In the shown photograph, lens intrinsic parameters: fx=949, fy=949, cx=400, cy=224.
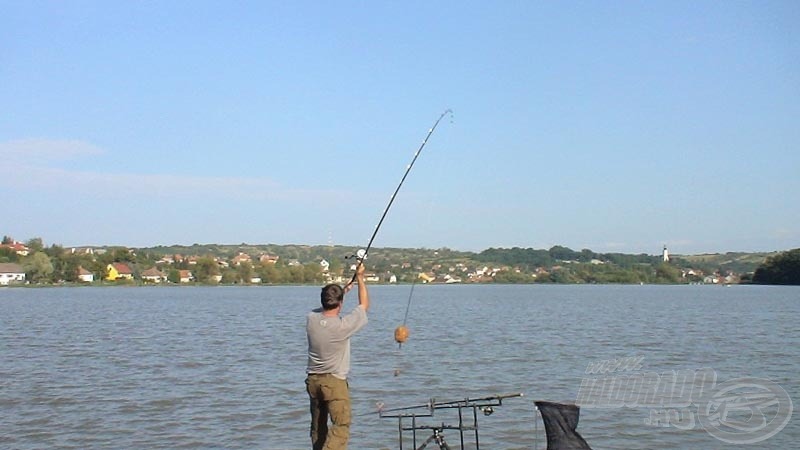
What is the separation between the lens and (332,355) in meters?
8.15

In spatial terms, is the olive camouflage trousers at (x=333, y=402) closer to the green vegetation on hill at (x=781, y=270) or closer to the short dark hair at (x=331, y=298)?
the short dark hair at (x=331, y=298)

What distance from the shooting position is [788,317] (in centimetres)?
4947

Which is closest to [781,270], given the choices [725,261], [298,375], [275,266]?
[725,261]

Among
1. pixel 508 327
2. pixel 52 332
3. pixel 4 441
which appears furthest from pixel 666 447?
pixel 52 332

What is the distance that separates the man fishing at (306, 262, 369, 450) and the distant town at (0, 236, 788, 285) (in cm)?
9057

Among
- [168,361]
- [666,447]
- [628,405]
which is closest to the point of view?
[666,447]

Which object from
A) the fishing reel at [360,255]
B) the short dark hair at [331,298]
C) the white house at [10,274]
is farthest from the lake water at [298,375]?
the white house at [10,274]

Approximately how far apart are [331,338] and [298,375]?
13416 millimetres

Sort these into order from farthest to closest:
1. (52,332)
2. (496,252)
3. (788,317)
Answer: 1. (496,252)
2. (788,317)
3. (52,332)

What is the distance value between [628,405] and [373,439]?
4.38 metres

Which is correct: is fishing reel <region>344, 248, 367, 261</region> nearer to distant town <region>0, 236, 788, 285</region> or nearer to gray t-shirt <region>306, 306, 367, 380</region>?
gray t-shirt <region>306, 306, 367, 380</region>

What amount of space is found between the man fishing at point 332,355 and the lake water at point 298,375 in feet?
17.3

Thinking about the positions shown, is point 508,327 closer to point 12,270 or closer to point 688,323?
point 688,323

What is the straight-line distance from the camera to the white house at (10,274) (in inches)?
4673
